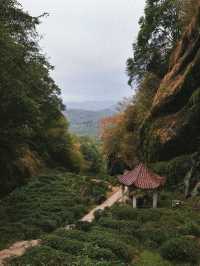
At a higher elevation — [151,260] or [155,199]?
[155,199]

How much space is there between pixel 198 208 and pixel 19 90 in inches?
574

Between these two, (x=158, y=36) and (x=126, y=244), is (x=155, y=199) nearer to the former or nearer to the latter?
(x=126, y=244)

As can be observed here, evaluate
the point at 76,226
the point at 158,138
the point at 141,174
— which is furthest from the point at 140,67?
the point at 76,226

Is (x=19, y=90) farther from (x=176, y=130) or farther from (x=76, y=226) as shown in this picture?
(x=176, y=130)

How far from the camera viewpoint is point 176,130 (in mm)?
39500

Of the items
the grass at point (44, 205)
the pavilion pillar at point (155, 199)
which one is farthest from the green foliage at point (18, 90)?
the pavilion pillar at point (155, 199)

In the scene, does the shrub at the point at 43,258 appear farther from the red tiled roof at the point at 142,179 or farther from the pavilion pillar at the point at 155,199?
the red tiled roof at the point at 142,179

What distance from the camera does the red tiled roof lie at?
33062mm

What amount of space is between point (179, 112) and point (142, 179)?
1031cm

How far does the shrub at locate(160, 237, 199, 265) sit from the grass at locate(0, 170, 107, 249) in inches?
340

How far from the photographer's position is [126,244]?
20438mm

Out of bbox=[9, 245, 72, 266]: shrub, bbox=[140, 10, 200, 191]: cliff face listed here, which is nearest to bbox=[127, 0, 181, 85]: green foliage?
bbox=[140, 10, 200, 191]: cliff face

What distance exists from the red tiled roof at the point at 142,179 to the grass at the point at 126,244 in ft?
21.5

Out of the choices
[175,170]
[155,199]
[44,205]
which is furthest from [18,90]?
[175,170]
